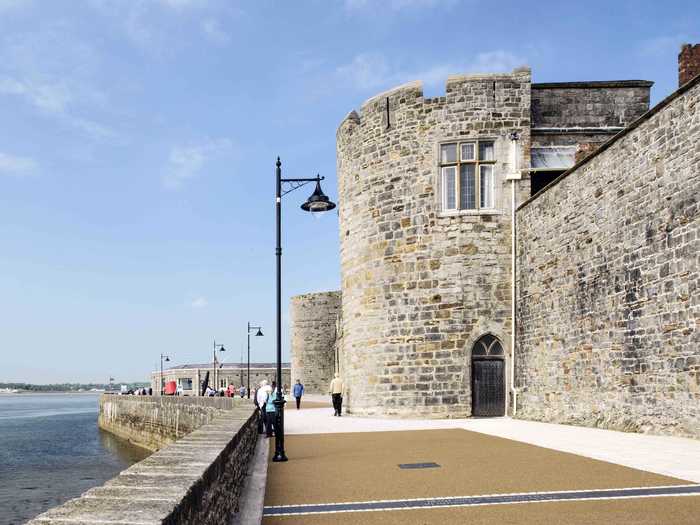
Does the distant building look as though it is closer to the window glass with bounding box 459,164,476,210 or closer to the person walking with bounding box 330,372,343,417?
the person walking with bounding box 330,372,343,417

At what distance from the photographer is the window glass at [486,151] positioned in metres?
18.5

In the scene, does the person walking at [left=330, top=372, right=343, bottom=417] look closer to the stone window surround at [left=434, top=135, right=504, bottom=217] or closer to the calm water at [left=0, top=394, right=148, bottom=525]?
the stone window surround at [left=434, top=135, right=504, bottom=217]

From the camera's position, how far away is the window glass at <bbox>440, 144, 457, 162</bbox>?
60.8 ft

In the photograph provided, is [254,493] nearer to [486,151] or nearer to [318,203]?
[318,203]

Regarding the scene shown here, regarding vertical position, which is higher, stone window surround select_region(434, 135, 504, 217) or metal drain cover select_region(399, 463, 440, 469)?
stone window surround select_region(434, 135, 504, 217)

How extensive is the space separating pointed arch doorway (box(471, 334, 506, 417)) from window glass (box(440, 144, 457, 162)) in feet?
15.7

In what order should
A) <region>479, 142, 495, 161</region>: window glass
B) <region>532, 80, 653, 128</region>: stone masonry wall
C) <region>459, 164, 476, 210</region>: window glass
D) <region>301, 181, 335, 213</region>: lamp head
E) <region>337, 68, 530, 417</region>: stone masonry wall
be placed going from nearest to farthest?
<region>301, 181, 335, 213</region>: lamp head < <region>337, 68, 530, 417</region>: stone masonry wall < <region>459, 164, 476, 210</region>: window glass < <region>479, 142, 495, 161</region>: window glass < <region>532, 80, 653, 128</region>: stone masonry wall

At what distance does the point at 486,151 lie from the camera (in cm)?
1858

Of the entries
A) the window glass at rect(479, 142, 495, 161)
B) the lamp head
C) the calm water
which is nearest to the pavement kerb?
the lamp head

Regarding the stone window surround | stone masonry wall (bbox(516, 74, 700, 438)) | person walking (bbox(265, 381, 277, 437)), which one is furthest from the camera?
the stone window surround

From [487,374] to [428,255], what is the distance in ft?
11.3

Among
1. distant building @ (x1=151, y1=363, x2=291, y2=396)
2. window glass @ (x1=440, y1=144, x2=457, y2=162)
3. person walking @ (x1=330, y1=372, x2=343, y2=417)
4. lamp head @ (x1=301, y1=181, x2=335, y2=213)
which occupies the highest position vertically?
window glass @ (x1=440, y1=144, x2=457, y2=162)

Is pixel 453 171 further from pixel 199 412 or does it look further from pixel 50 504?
pixel 50 504

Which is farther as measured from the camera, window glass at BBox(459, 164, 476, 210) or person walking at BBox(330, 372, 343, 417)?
person walking at BBox(330, 372, 343, 417)
